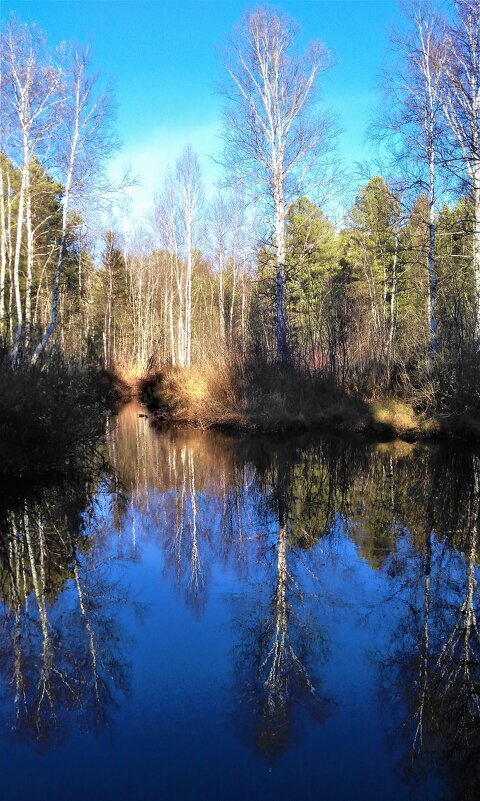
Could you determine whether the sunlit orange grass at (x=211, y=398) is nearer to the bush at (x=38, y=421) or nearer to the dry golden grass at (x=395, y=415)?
the dry golden grass at (x=395, y=415)

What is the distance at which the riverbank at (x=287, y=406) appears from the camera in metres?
15.9

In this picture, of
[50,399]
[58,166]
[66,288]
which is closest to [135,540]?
[50,399]

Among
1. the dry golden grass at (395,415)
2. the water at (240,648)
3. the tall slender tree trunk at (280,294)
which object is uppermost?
the tall slender tree trunk at (280,294)

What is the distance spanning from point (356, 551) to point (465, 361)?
884 centimetres

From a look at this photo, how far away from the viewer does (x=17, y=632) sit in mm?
4434

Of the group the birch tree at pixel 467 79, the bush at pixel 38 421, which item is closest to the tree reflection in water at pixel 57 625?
the bush at pixel 38 421

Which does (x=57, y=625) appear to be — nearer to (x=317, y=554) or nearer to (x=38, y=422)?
(x=317, y=554)

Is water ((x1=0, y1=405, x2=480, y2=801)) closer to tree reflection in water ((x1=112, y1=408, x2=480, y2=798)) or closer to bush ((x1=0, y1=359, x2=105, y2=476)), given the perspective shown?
tree reflection in water ((x1=112, y1=408, x2=480, y2=798))

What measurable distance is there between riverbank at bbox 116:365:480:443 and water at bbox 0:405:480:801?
7.53 m

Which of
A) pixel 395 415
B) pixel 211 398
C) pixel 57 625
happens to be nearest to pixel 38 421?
pixel 57 625

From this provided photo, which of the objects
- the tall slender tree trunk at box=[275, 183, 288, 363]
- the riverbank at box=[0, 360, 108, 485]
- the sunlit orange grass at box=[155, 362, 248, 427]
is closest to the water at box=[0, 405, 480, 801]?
the riverbank at box=[0, 360, 108, 485]

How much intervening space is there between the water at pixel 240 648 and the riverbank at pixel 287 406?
24.7 ft

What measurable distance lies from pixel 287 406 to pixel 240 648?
13.1 m

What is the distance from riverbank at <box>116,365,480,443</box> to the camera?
15.9 metres
